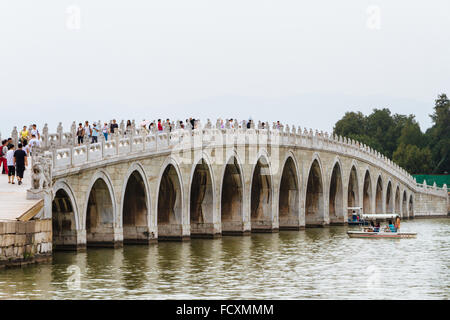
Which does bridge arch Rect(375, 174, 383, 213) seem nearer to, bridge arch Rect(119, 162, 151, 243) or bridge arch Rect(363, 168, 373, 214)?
bridge arch Rect(363, 168, 373, 214)

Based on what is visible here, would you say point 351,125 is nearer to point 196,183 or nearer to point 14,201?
point 196,183

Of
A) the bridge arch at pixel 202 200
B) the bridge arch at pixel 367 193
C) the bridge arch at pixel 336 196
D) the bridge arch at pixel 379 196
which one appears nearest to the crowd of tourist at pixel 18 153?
the bridge arch at pixel 202 200

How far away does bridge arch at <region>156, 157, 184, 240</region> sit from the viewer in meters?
41.7

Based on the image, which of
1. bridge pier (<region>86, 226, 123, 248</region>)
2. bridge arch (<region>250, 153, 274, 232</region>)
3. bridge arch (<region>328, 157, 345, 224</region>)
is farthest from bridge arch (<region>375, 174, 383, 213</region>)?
bridge pier (<region>86, 226, 123, 248</region>)

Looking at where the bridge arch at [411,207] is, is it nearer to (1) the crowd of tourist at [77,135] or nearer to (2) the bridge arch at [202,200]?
(1) the crowd of tourist at [77,135]

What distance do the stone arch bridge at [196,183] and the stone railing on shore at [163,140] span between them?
0.06m

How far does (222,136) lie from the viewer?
149 feet

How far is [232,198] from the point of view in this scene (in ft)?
161

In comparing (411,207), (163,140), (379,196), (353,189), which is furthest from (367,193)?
(163,140)

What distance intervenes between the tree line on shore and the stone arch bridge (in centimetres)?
4587

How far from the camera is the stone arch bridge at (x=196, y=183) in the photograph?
33.6 meters

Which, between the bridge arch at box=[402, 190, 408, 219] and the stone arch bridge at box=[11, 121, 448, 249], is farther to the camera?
the bridge arch at box=[402, 190, 408, 219]

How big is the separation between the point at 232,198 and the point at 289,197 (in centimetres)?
840

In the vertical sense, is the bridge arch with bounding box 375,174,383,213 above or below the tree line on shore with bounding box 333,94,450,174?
below
